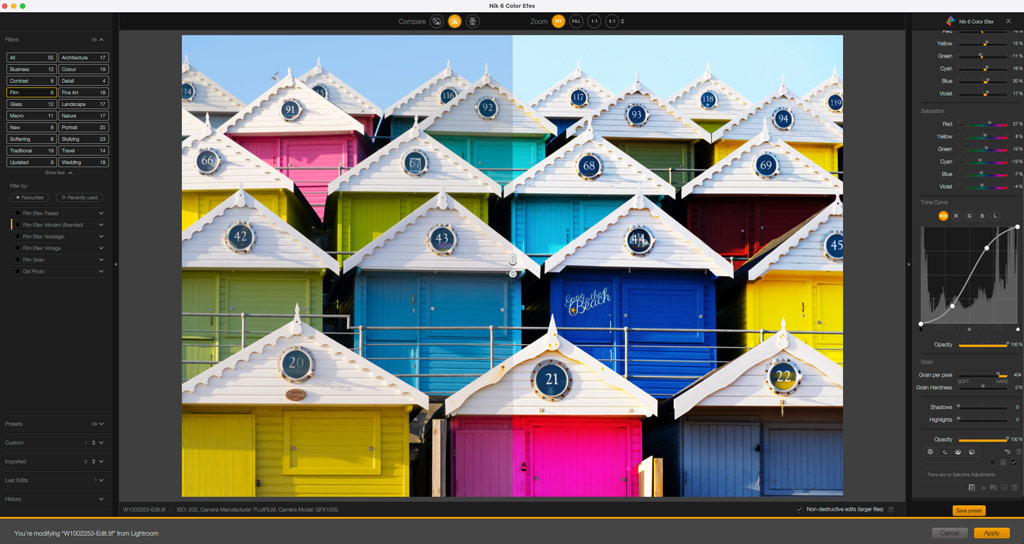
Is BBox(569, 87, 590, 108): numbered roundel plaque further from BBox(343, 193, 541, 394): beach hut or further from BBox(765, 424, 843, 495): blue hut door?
BBox(765, 424, 843, 495): blue hut door

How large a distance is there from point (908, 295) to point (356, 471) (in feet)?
35.8

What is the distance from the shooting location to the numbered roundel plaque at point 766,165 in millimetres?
30969

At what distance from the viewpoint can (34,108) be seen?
47.1ft

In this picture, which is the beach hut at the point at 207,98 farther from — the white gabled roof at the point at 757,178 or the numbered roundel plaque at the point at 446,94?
the white gabled roof at the point at 757,178

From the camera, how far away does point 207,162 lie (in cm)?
2912

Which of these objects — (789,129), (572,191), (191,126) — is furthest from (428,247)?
(789,129)

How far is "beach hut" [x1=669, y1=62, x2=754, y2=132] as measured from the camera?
39.5 meters

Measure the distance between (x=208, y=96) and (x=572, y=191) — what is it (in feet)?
48.9

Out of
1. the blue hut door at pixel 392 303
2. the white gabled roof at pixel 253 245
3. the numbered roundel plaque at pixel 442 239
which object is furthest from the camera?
the blue hut door at pixel 392 303

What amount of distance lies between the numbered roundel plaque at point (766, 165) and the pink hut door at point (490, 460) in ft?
38.1

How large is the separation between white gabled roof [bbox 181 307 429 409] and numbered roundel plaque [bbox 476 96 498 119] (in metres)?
13.3

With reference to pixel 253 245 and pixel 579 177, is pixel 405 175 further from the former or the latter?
pixel 253 245

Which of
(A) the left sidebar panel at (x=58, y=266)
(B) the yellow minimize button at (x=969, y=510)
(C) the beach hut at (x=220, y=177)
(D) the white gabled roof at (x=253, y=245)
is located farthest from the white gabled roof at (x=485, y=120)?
(B) the yellow minimize button at (x=969, y=510)

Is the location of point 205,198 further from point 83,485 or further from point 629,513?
point 629,513
